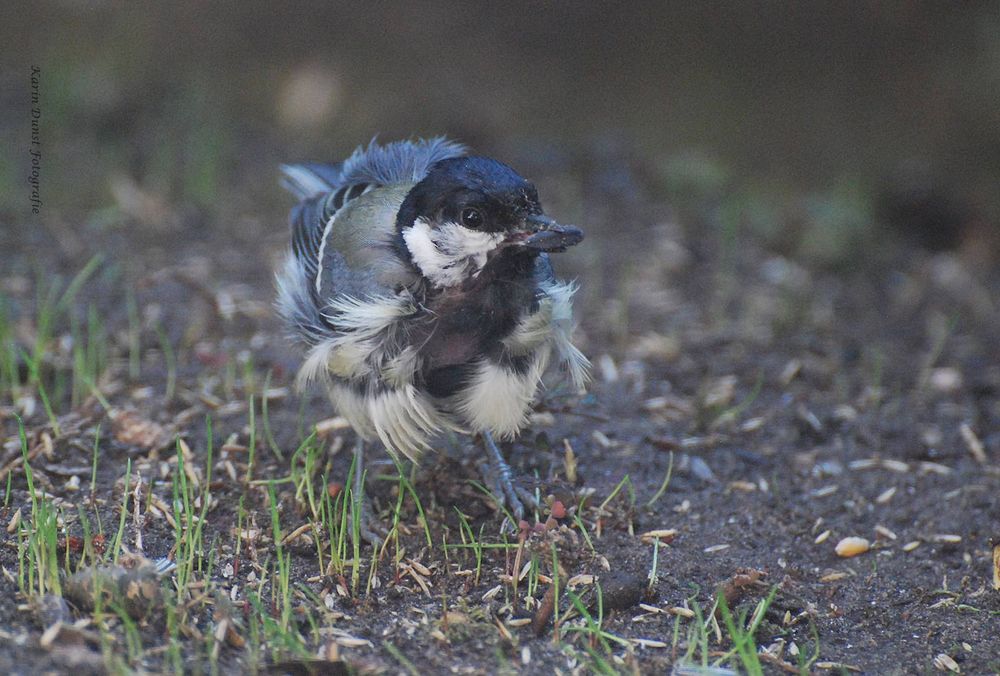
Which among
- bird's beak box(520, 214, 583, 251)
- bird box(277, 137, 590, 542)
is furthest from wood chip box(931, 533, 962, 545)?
bird's beak box(520, 214, 583, 251)

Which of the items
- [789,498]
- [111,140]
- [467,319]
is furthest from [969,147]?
[111,140]

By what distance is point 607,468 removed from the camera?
3549mm

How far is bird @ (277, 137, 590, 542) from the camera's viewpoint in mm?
2828

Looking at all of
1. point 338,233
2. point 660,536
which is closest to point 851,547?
point 660,536

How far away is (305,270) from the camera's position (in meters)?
3.46

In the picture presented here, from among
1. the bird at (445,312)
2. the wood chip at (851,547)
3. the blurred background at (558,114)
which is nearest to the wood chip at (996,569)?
the wood chip at (851,547)

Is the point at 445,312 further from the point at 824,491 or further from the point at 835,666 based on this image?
the point at 824,491

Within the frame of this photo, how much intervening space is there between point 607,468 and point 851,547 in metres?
0.76

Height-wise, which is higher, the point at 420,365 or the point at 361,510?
the point at 420,365

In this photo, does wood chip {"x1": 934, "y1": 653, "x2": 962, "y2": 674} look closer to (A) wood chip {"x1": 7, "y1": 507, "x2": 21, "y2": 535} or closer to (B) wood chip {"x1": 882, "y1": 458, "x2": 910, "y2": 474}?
(B) wood chip {"x1": 882, "y1": 458, "x2": 910, "y2": 474}

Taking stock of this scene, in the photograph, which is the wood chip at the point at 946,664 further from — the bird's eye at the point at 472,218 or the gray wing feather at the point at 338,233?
the gray wing feather at the point at 338,233

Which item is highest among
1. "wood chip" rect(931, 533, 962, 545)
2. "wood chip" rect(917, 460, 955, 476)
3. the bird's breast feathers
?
the bird's breast feathers

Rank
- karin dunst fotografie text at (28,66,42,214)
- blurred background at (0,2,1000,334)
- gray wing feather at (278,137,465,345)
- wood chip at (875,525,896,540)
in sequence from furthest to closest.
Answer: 1. blurred background at (0,2,1000,334)
2. karin dunst fotografie text at (28,66,42,214)
3. wood chip at (875,525,896,540)
4. gray wing feather at (278,137,465,345)

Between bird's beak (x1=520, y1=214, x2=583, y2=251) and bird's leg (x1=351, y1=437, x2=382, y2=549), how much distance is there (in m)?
0.83
